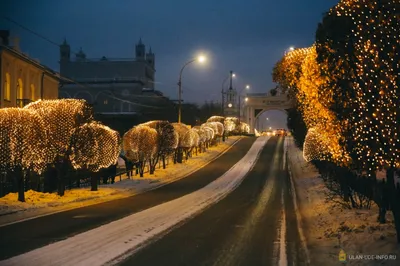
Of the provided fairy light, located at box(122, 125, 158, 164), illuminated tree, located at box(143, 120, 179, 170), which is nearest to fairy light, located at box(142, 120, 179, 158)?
illuminated tree, located at box(143, 120, 179, 170)

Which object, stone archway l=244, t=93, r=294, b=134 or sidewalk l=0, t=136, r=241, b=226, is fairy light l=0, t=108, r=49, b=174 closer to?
sidewalk l=0, t=136, r=241, b=226

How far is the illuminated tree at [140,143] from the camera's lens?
33.9m

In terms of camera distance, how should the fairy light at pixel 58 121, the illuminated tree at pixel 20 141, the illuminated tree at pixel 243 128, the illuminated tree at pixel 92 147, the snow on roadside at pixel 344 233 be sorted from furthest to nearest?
the illuminated tree at pixel 243 128
the illuminated tree at pixel 92 147
the fairy light at pixel 58 121
the illuminated tree at pixel 20 141
the snow on roadside at pixel 344 233

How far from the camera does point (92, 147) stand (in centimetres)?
2386

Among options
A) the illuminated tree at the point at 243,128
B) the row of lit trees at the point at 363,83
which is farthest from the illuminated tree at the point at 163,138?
the illuminated tree at the point at 243,128

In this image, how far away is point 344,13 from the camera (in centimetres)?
1189

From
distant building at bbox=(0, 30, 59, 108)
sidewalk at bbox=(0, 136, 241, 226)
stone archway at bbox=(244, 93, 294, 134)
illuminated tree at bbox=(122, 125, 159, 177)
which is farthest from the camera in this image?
stone archway at bbox=(244, 93, 294, 134)

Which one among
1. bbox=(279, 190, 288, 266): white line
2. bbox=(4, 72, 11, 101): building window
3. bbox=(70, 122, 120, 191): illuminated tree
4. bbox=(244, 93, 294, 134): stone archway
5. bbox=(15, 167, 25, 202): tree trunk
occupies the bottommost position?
bbox=(279, 190, 288, 266): white line

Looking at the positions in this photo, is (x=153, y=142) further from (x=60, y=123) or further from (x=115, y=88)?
(x=115, y=88)

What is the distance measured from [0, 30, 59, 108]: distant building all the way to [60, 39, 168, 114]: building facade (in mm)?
32781

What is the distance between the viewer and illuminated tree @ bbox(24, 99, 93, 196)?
22.1 meters

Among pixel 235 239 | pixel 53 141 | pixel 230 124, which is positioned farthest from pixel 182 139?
pixel 230 124

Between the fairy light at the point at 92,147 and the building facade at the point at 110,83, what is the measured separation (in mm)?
55675

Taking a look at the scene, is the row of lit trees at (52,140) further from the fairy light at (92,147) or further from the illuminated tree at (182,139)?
the illuminated tree at (182,139)
